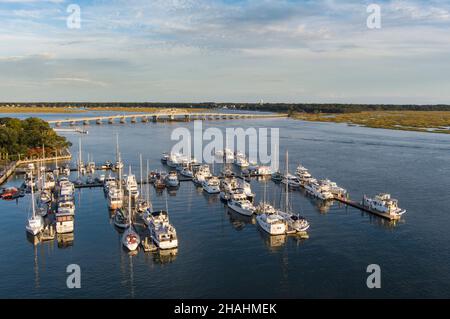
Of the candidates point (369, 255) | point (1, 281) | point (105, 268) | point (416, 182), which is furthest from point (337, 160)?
point (1, 281)

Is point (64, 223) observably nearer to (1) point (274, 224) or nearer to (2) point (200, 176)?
(1) point (274, 224)

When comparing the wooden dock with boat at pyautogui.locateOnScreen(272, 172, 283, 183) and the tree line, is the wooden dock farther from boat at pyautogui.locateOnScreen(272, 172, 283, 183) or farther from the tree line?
the tree line

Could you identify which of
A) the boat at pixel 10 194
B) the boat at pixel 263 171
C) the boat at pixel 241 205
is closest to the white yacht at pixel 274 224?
the boat at pixel 241 205

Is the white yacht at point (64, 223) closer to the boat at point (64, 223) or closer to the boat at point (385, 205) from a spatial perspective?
the boat at point (64, 223)

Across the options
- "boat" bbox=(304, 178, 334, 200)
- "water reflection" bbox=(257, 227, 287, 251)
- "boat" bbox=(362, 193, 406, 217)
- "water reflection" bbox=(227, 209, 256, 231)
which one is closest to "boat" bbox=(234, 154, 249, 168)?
"boat" bbox=(304, 178, 334, 200)

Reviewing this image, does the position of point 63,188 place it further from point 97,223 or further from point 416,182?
point 416,182

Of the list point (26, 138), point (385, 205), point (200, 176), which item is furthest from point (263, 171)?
point (26, 138)
